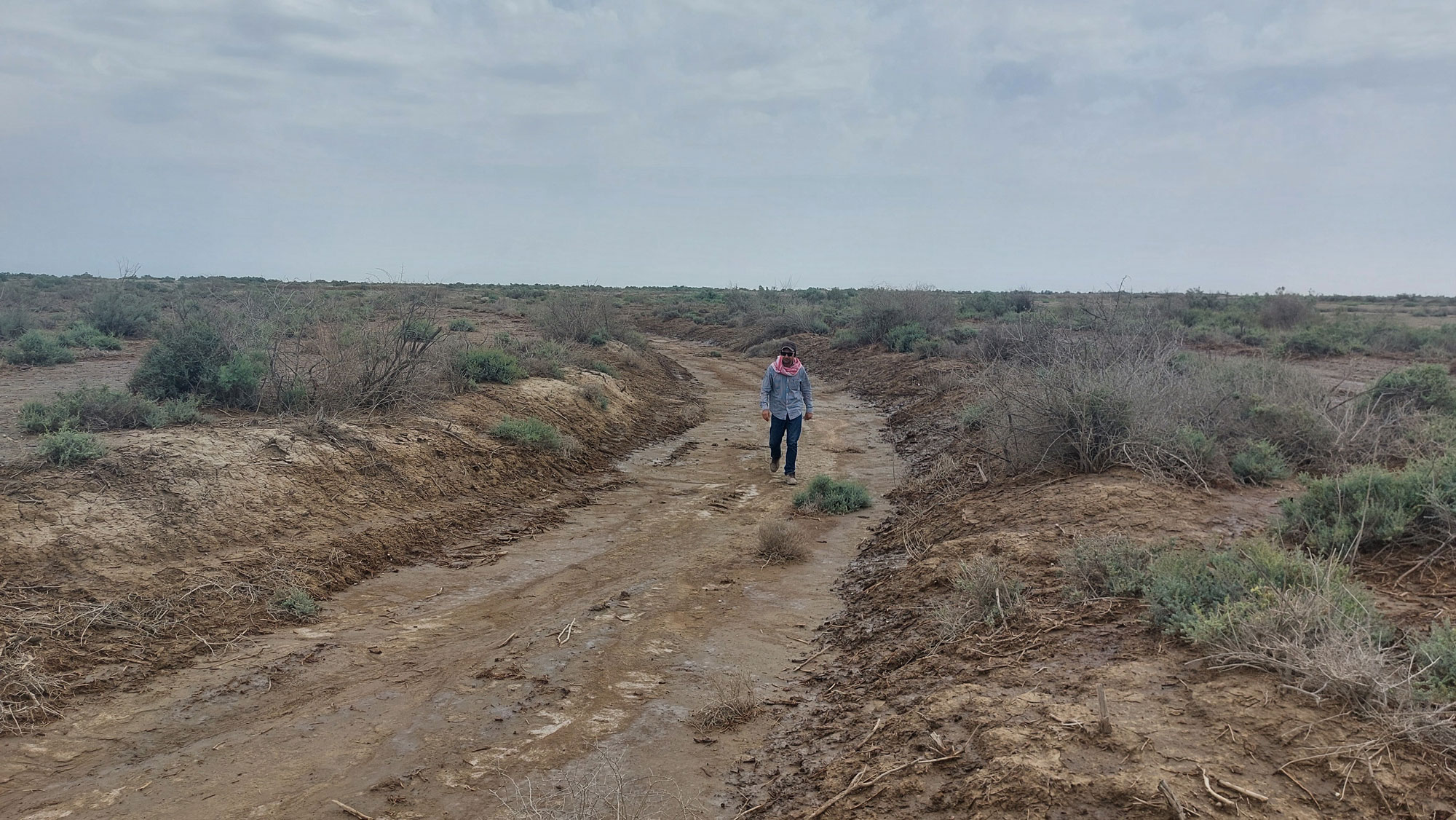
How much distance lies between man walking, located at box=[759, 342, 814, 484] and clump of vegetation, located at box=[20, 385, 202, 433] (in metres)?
7.13

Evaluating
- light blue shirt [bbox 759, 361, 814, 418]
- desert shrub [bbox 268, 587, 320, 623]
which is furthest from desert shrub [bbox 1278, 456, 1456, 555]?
desert shrub [bbox 268, 587, 320, 623]

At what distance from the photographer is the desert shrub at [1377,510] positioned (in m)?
5.02

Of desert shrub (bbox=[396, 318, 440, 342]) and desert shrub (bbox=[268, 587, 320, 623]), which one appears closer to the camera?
desert shrub (bbox=[268, 587, 320, 623])

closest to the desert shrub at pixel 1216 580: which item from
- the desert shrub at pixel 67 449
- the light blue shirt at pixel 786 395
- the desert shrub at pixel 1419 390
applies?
the desert shrub at pixel 1419 390

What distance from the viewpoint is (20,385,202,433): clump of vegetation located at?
8164 millimetres

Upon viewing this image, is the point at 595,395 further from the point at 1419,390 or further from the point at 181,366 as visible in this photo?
the point at 1419,390

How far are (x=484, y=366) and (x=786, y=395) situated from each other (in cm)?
555

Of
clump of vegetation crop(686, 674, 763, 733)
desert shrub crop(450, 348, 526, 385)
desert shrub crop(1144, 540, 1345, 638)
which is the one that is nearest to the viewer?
desert shrub crop(1144, 540, 1345, 638)

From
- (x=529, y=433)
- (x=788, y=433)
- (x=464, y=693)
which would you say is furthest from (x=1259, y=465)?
(x=529, y=433)

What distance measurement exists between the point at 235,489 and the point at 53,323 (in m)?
22.1

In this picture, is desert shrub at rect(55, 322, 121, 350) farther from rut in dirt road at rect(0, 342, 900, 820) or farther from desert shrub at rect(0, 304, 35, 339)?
rut in dirt road at rect(0, 342, 900, 820)

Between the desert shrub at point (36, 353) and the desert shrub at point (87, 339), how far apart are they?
2.28 m

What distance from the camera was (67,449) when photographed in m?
6.90

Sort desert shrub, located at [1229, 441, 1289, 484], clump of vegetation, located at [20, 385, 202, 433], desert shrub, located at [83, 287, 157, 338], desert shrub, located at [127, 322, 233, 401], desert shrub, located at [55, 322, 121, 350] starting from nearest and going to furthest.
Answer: desert shrub, located at [1229, 441, 1289, 484] → clump of vegetation, located at [20, 385, 202, 433] → desert shrub, located at [127, 322, 233, 401] → desert shrub, located at [55, 322, 121, 350] → desert shrub, located at [83, 287, 157, 338]
